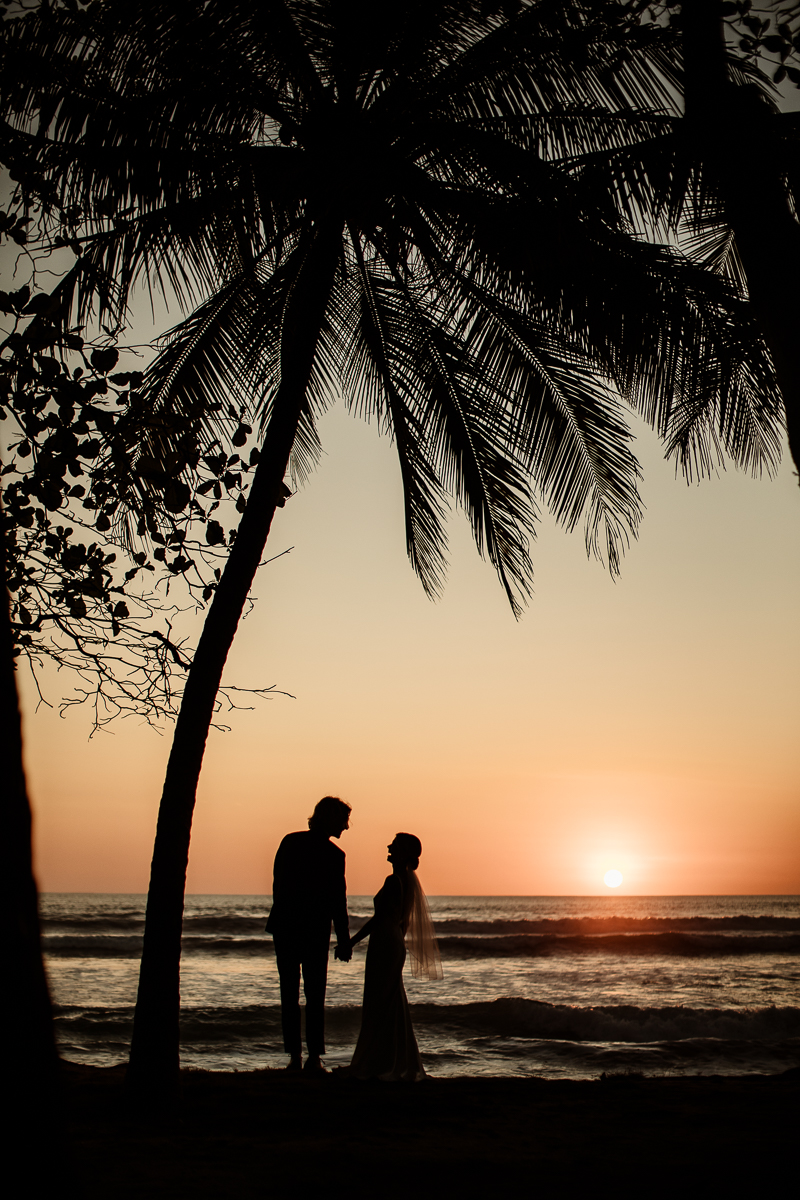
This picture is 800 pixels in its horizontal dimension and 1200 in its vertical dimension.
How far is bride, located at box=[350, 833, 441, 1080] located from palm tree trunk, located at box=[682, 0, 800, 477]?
456 cm

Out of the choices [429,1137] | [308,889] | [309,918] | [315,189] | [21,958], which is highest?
[315,189]

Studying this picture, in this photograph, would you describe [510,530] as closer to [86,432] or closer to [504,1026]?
[86,432]

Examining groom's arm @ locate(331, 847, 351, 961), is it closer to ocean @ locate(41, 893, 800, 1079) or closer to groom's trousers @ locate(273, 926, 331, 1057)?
groom's trousers @ locate(273, 926, 331, 1057)

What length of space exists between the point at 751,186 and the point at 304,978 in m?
5.35

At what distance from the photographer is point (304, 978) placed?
6.02 meters

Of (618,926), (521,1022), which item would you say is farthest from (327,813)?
(618,926)

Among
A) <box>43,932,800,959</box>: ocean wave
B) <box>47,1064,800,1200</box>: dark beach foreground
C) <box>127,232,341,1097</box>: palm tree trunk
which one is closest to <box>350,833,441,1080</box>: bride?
<box>47,1064,800,1200</box>: dark beach foreground

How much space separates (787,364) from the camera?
310 centimetres

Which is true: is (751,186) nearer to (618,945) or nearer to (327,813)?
(327,813)

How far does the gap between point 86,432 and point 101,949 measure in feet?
77.9

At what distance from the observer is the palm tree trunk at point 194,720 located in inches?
188

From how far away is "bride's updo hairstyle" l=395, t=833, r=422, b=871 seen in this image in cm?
654

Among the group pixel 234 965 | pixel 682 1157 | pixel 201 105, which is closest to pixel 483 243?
pixel 201 105

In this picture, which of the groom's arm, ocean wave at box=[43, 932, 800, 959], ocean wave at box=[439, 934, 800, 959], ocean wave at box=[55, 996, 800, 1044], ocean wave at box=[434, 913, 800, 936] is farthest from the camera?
ocean wave at box=[434, 913, 800, 936]
